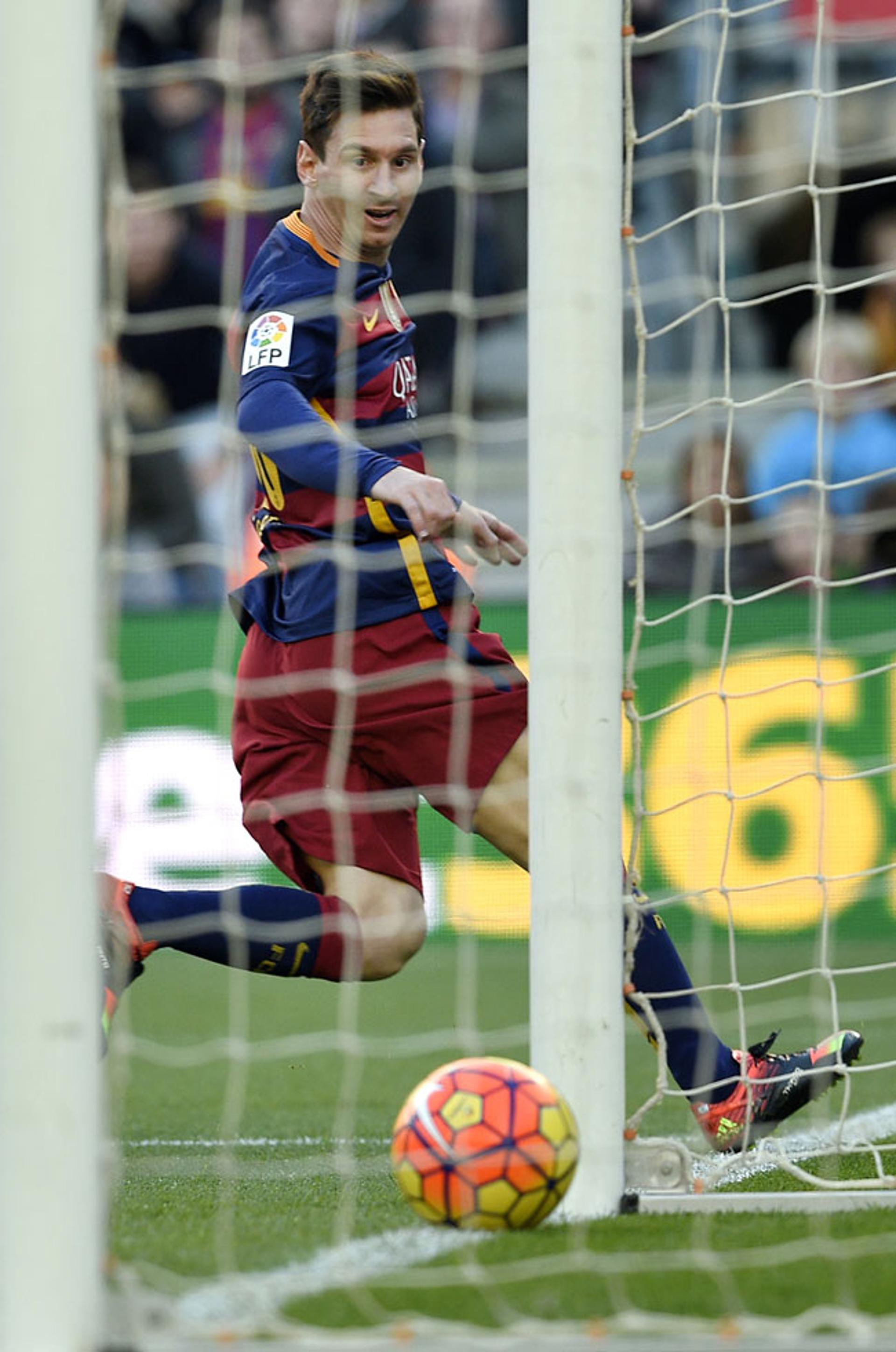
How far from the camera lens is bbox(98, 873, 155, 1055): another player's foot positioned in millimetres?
3379

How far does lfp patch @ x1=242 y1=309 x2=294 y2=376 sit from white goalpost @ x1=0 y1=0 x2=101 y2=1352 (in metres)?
1.26

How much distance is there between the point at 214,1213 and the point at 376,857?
751mm

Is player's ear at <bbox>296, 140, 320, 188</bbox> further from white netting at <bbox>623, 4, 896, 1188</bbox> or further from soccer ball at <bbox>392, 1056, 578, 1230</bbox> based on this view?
soccer ball at <bbox>392, 1056, 578, 1230</bbox>

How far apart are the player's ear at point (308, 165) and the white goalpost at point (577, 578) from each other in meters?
0.75

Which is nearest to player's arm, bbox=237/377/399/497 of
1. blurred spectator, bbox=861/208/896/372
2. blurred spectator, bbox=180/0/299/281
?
blurred spectator, bbox=180/0/299/281

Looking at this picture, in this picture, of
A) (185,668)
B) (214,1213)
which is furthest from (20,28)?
(185,668)

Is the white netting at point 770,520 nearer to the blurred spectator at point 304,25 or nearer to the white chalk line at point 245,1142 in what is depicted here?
the white chalk line at point 245,1142

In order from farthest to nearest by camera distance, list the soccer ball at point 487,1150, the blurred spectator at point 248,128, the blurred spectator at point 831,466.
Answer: the blurred spectator at point 248,128, the blurred spectator at point 831,466, the soccer ball at point 487,1150

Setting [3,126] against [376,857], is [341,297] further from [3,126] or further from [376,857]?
[3,126]

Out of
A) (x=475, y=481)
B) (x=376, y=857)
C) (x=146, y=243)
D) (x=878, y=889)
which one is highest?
(x=146, y=243)

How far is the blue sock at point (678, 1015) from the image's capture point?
10.6 ft

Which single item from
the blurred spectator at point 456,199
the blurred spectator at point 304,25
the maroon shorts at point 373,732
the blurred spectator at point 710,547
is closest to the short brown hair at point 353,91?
the maroon shorts at point 373,732

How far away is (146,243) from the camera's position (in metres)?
8.80

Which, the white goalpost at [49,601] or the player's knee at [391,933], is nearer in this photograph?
the white goalpost at [49,601]
